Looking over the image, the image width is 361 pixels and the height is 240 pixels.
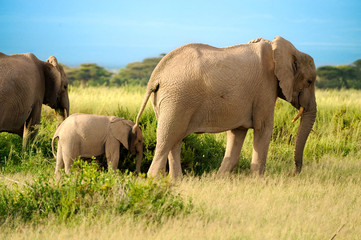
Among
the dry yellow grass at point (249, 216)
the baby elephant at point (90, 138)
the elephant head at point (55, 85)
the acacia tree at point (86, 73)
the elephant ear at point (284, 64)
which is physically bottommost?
the acacia tree at point (86, 73)

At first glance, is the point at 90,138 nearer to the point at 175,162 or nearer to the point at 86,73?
the point at 175,162

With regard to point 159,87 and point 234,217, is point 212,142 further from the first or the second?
point 234,217

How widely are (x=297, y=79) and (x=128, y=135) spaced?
2.37 meters

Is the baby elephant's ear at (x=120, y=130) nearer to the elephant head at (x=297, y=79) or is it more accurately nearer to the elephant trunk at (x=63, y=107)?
the elephant head at (x=297, y=79)

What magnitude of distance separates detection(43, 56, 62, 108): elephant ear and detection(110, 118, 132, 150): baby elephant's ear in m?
2.08

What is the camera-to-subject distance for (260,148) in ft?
23.6

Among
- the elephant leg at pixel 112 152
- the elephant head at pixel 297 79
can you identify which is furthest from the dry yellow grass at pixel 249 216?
the elephant leg at pixel 112 152

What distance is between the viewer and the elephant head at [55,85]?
8484 mm

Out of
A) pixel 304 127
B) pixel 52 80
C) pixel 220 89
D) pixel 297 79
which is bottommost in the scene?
pixel 304 127

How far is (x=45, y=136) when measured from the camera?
845 cm

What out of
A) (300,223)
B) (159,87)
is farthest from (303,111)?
(300,223)

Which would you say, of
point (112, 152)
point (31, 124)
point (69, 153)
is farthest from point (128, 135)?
point (31, 124)

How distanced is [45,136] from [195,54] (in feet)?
9.90

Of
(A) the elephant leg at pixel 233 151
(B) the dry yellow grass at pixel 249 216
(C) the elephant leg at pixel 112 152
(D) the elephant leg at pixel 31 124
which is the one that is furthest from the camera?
(D) the elephant leg at pixel 31 124
